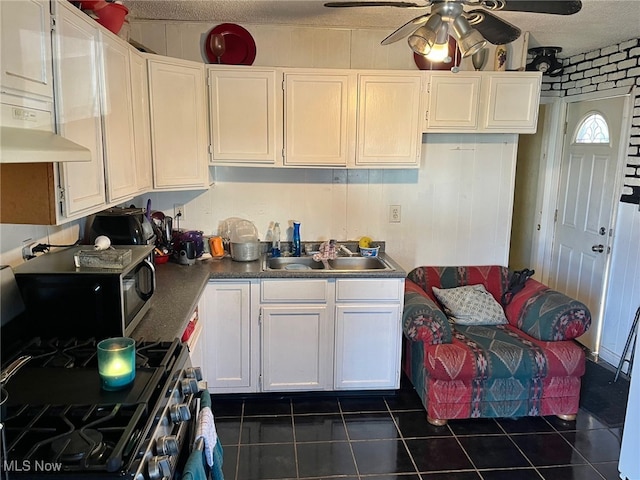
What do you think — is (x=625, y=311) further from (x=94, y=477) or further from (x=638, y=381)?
(x=94, y=477)

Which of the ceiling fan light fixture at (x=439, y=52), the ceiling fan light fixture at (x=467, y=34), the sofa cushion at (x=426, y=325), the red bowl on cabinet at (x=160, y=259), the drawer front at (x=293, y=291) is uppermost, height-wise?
the ceiling fan light fixture at (x=467, y=34)

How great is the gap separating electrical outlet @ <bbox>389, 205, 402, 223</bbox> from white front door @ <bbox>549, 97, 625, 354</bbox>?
1.66m

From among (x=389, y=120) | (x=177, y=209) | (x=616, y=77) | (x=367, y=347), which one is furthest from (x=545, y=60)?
(x=177, y=209)

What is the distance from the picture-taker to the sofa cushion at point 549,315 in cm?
287

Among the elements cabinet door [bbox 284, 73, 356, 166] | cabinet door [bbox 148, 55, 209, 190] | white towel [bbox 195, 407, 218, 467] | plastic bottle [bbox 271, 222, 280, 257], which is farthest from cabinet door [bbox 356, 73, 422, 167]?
white towel [bbox 195, 407, 218, 467]

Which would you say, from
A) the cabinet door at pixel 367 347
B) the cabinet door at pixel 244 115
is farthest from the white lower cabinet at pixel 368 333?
the cabinet door at pixel 244 115

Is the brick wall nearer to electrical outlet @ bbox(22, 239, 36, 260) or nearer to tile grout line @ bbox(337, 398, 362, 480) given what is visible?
tile grout line @ bbox(337, 398, 362, 480)

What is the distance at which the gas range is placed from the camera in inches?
43.6

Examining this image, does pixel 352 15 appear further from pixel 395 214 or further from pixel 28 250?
pixel 28 250

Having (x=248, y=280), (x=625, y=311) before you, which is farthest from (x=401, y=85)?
(x=625, y=311)

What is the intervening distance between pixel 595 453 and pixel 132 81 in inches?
124

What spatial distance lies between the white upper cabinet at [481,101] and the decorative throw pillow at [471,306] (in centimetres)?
109

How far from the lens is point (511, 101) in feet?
10.3

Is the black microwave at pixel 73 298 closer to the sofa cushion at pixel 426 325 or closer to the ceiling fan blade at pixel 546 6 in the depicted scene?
the sofa cushion at pixel 426 325
